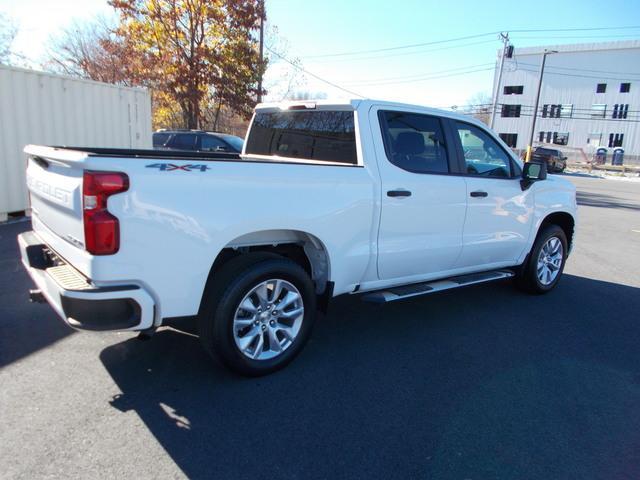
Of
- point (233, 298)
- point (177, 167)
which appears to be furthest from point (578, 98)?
point (177, 167)

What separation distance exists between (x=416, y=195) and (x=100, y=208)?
8.18ft

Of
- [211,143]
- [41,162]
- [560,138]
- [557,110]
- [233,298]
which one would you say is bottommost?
[233,298]

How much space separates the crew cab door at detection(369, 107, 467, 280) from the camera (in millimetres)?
3887

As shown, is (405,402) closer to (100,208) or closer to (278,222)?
(278,222)

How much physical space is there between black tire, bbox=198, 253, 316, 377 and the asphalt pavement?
6.6 inches

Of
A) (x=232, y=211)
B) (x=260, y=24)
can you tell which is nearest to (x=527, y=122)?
(x=260, y=24)

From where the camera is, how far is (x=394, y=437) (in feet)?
9.24

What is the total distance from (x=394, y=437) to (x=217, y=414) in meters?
1.10

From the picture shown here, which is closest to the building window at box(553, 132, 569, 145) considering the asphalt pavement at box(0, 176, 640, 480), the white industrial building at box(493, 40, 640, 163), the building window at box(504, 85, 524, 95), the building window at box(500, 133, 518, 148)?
the white industrial building at box(493, 40, 640, 163)

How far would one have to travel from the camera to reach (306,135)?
172 inches

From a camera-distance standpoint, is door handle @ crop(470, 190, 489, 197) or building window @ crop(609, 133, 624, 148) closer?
door handle @ crop(470, 190, 489, 197)

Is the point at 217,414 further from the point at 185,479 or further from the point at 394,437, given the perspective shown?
the point at 394,437

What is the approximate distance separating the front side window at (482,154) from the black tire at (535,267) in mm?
1030

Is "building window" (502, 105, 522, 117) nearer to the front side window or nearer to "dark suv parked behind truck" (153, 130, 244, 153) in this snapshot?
"dark suv parked behind truck" (153, 130, 244, 153)
